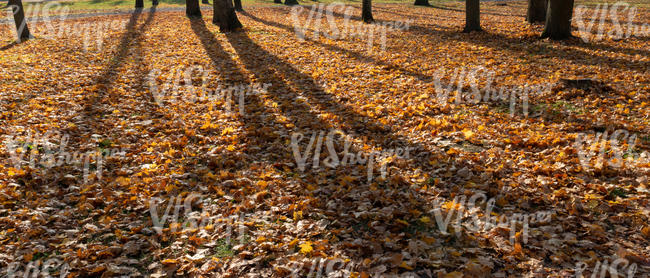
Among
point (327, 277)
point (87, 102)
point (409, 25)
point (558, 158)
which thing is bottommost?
point (327, 277)

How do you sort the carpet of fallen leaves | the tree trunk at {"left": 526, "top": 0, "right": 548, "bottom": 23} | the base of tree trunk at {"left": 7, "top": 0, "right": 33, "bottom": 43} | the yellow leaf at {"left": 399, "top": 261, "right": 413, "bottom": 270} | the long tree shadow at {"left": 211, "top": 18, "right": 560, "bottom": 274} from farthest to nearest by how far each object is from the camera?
the tree trunk at {"left": 526, "top": 0, "right": 548, "bottom": 23} < the base of tree trunk at {"left": 7, "top": 0, "right": 33, "bottom": 43} < the long tree shadow at {"left": 211, "top": 18, "right": 560, "bottom": 274} < the carpet of fallen leaves < the yellow leaf at {"left": 399, "top": 261, "right": 413, "bottom": 270}

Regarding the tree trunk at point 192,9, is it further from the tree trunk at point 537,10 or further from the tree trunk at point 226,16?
the tree trunk at point 537,10

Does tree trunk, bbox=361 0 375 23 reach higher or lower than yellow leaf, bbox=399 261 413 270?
higher

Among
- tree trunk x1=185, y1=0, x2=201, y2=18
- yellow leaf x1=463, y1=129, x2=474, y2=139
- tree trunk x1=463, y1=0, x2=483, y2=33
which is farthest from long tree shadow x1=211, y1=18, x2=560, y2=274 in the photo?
tree trunk x1=185, y1=0, x2=201, y2=18

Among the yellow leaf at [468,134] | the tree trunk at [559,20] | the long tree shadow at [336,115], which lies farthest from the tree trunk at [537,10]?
the yellow leaf at [468,134]

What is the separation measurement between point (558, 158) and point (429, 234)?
239cm

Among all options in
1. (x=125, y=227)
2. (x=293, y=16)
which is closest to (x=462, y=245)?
(x=125, y=227)

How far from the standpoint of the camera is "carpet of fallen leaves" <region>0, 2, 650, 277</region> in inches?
151

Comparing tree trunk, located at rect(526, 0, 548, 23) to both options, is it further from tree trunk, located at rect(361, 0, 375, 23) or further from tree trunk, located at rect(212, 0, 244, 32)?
tree trunk, located at rect(212, 0, 244, 32)

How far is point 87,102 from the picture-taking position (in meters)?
8.26

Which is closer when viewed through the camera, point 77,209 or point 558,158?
point 77,209

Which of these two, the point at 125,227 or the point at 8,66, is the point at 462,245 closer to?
the point at 125,227

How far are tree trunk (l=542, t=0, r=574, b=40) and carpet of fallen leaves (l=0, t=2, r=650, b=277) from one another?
1.39m

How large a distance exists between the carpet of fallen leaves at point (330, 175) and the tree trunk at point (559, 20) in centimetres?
139
